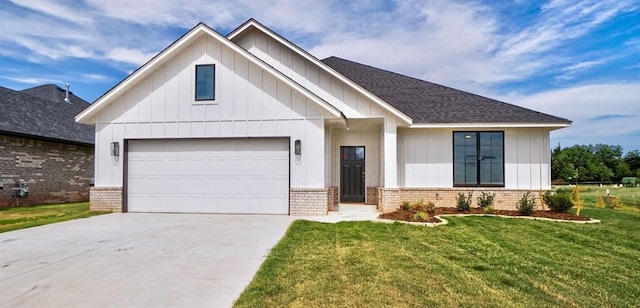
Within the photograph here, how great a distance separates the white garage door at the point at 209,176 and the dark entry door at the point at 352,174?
12.8 ft

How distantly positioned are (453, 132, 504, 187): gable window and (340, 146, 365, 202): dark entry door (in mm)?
3539

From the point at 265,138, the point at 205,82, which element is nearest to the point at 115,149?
the point at 205,82

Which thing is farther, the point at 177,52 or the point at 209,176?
the point at 209,176

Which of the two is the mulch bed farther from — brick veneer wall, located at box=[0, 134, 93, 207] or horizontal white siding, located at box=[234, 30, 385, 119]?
brick veneer wall, located at box=[0, 134, 93, 207]

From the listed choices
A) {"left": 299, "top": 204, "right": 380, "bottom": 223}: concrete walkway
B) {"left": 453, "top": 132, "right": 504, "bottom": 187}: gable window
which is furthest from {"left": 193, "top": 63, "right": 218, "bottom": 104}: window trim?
{"left": 453, "top": 132, "right": 504, "bottom": 187}: gable window

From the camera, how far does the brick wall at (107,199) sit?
11664 mm

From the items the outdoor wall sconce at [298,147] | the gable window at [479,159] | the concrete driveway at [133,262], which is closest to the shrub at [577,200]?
the gable window at [479,159]

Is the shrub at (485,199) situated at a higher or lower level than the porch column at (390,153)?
lower

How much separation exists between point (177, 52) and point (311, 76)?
4497 mm

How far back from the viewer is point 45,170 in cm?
1548

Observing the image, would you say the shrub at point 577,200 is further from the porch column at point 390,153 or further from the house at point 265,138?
the porch column at point 390,153

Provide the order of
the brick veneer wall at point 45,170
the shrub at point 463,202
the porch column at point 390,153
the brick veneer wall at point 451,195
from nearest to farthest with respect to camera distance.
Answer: the shrub at point 463,202
the porch column at point 390,153
the brick veneer wall at point 451,195
the brick veneer wall at point 45,170

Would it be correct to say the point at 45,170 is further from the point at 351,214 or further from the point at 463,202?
the point at 463,202

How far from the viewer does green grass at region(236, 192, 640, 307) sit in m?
4.12
